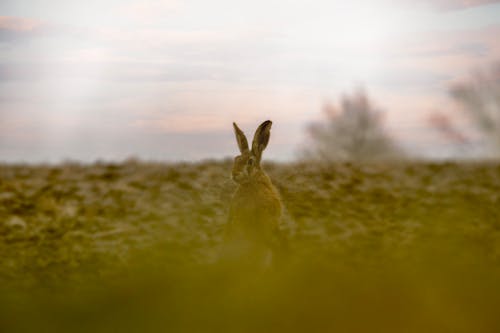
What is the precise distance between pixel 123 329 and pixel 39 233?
5900 mm

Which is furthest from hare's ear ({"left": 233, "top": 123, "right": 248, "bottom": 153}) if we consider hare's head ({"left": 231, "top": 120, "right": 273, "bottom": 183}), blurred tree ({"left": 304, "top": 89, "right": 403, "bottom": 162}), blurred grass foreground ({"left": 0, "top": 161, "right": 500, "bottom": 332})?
blurred tree ({"left": 304, "top": 89, "right": 403, "bottom": 162})

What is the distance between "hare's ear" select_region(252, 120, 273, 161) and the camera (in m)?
4.99

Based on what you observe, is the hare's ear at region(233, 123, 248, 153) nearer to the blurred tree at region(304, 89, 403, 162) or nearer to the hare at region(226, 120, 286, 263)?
the hare at region(226, 120, 286, 263)

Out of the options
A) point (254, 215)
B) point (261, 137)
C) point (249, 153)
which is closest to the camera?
point (261, 137)

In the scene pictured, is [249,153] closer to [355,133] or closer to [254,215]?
[254,215]

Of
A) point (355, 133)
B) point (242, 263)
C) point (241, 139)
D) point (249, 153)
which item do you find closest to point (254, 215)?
point (242, 263)

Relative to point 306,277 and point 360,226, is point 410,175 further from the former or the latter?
point 306,277

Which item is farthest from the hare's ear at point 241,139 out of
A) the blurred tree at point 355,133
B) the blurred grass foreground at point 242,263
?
the blurred tree at point 355,133

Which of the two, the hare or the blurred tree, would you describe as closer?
the hare

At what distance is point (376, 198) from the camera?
417 inches

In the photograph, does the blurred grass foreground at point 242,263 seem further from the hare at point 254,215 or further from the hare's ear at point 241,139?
the hare's ear at point 241,139

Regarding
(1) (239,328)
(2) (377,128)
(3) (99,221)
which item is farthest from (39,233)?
(2) (377,128)

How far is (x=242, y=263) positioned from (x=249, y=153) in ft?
3.01

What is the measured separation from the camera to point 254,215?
17.7ft
